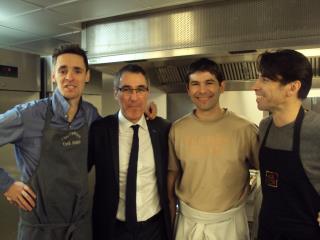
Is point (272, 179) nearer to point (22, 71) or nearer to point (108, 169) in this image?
point (108, 169)

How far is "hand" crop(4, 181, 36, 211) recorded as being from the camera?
1262 mm

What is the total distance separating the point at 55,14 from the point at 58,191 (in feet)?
4.30

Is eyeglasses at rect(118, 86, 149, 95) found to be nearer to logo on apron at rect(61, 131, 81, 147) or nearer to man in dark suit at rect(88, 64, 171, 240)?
man in dark suit at rect(88, 64, 171, 240)

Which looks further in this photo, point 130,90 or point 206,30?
point 206,30

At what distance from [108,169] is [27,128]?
39cm

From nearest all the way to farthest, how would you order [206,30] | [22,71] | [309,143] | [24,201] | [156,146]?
[309,143] < [24,201] < [156,146] < [206,30] < [22,71]

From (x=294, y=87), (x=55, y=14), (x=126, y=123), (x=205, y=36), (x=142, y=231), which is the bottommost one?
(x=142, y=231)

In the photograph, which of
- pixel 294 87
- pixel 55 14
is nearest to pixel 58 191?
pixel 294 87

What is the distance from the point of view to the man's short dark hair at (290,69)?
3.68ft

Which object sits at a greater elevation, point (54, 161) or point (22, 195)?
point (54, 161)

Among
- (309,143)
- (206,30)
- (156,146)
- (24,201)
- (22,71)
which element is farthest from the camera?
(22,71)

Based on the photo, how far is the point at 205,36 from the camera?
71.7 inches

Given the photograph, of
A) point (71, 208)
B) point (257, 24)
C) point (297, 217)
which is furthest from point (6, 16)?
point (297, 217)

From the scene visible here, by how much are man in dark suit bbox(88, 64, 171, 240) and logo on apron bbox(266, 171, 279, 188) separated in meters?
0.48
